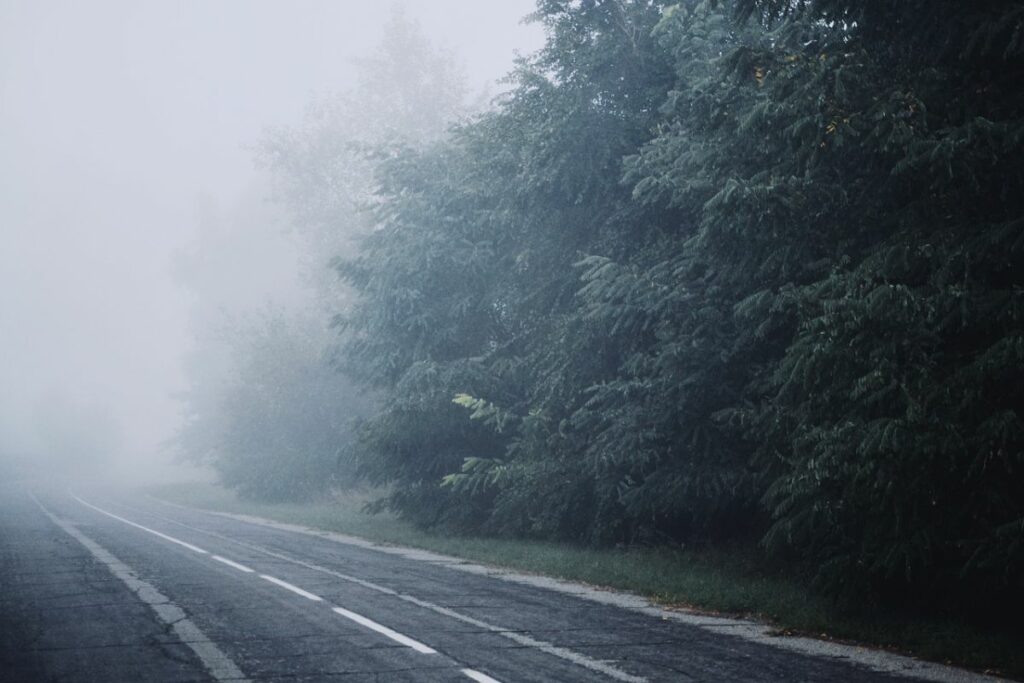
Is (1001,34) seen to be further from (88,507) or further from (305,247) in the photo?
(305,247)

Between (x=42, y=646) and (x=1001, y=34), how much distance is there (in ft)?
38.4

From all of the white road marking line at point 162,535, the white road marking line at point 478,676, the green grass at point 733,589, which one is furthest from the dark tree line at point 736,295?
the white road marking line at point 162,535

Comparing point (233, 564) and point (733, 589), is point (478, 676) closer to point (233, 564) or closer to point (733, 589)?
point (733, 589)

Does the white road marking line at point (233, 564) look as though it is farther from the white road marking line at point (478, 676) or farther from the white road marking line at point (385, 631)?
the white road marking line at point (478, 676)

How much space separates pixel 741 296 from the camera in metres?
14.3

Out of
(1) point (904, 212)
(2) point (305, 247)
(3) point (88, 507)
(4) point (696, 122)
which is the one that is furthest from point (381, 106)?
(1) point (904, 212)

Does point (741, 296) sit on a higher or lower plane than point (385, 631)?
higher

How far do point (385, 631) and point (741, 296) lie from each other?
7774 millimetres

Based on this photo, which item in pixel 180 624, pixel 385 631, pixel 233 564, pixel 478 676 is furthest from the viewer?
pixel 233 564

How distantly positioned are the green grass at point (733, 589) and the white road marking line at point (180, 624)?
585cm

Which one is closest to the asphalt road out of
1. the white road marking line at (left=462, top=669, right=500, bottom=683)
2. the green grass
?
the white road marking line at (left=462, top=669, right=500, bottom=683)

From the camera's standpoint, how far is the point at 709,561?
1564 centimetres

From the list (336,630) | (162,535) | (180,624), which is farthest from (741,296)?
(162,535)

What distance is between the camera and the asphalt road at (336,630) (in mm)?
7930
